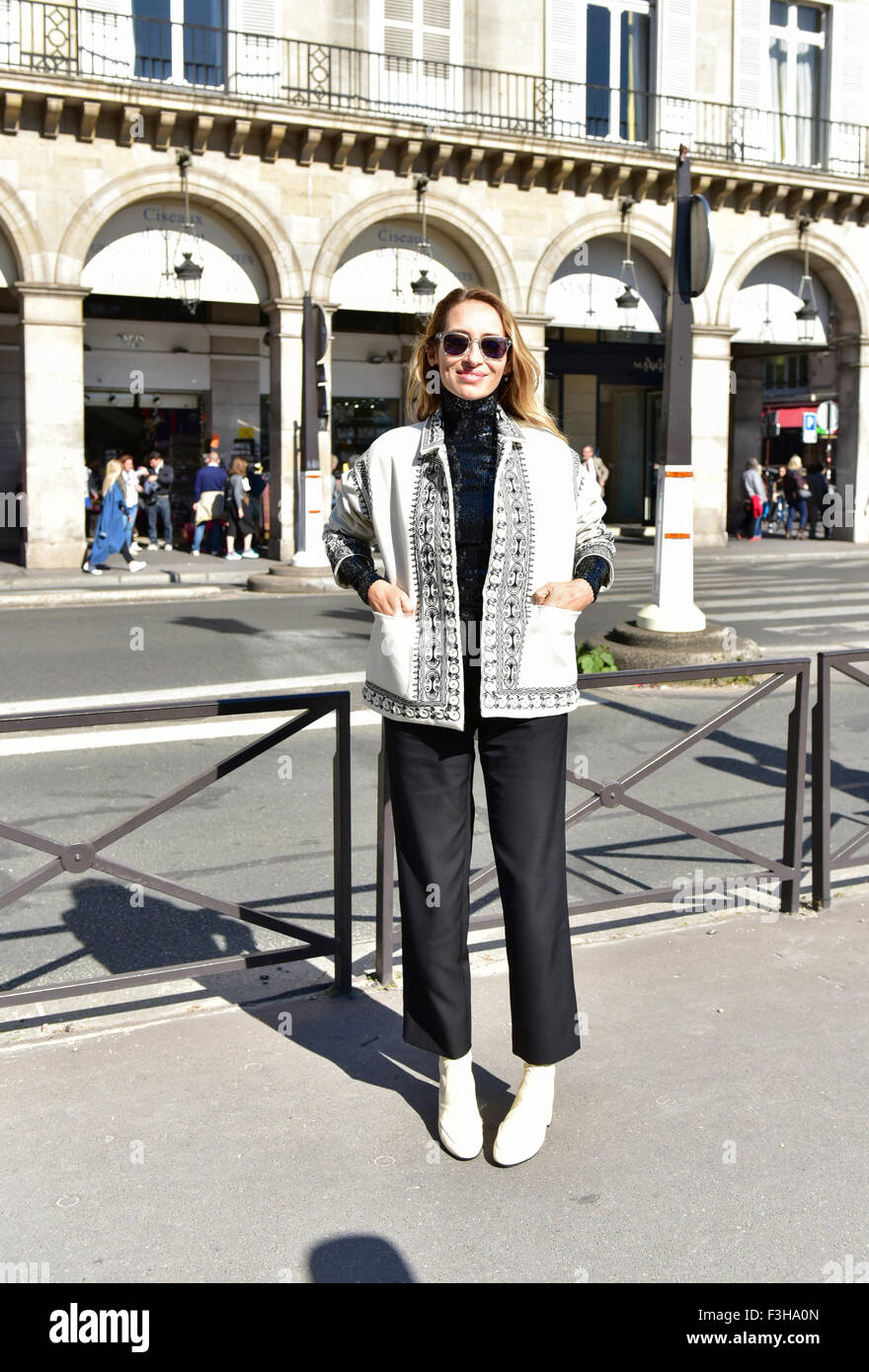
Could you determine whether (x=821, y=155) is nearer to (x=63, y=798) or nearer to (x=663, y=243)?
(x=663, y=243)

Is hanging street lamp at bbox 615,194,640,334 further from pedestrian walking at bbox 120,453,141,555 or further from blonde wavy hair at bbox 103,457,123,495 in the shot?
blonde wavy hair at bbox 103,457,123,495

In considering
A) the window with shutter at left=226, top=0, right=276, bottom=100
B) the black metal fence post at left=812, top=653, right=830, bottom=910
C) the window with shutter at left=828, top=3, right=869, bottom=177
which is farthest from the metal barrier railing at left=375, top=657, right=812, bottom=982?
the window with shutter at left=828, top=3, right=869, bottom=177

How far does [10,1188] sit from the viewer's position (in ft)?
9.98

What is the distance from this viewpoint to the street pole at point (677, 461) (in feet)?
35.0

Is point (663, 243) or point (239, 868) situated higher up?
point (663, 243)

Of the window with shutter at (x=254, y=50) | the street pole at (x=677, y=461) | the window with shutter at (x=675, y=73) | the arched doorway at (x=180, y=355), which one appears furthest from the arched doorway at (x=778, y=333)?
the street pole at (x=677, y=461)

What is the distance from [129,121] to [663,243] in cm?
974

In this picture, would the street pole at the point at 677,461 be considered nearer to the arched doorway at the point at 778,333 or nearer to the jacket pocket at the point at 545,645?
the jacket pocket at the point at 545,645

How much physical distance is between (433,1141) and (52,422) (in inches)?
733

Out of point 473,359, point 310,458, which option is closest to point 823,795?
point 473,359

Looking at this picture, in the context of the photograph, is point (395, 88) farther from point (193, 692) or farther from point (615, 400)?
point (193, 692)

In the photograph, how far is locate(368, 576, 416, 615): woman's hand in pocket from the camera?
3189 mm

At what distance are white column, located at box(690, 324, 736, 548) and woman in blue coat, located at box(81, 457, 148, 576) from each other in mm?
10571
